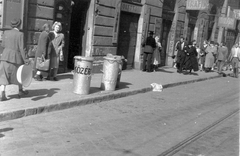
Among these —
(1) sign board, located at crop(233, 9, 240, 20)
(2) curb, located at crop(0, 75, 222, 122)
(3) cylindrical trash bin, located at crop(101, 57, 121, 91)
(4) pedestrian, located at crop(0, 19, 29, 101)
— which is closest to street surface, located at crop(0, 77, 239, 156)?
(2) curb, located at crop(0, 75, 222, 122)

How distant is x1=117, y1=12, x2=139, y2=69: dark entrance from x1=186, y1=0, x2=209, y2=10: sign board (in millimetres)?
4747

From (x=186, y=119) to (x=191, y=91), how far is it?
16.3ft

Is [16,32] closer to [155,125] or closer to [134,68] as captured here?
[155,125]

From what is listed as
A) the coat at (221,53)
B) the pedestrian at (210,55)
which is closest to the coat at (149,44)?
the pedestrian at (210,55)

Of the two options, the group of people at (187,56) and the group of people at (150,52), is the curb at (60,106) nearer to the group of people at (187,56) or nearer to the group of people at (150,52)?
the group of people at (150,52)

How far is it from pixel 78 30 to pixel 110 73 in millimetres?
4381

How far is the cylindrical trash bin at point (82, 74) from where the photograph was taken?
853 centimetres

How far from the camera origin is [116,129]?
6.44 metres

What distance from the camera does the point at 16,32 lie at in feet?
23.4

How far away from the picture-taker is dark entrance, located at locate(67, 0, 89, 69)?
13234 millimetres

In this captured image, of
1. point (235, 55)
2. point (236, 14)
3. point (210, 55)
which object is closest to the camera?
point (235, 55)

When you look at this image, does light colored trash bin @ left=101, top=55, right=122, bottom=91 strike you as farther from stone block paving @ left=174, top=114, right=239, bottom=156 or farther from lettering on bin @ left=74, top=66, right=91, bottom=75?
stone block paving @ left=174, top=114, right=239, bottom=156

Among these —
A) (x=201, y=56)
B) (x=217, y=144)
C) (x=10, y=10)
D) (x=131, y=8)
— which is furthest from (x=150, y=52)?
(x=217, y=144)

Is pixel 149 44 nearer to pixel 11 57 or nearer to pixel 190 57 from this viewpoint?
pixel 190 57
